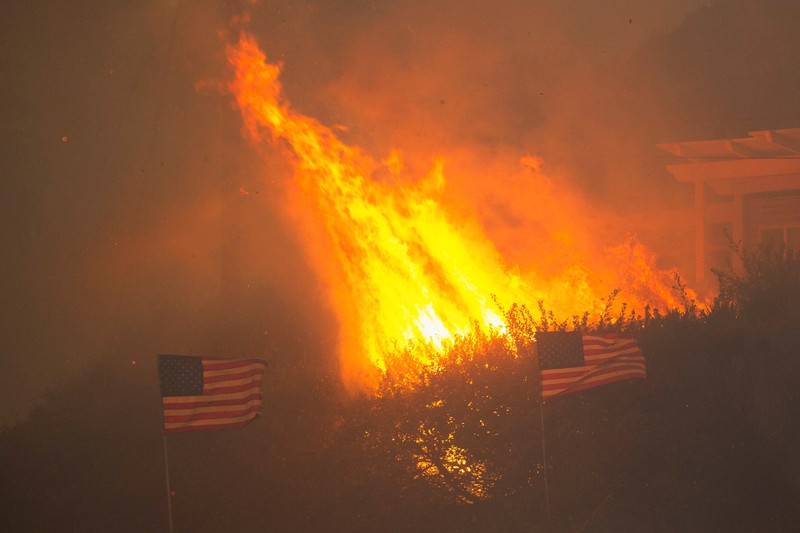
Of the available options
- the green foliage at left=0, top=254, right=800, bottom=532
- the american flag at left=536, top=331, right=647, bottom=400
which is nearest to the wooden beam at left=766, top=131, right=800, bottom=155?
the green foliage at left=0, top=254, right=800, bottom=532

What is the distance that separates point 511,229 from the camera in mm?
20859

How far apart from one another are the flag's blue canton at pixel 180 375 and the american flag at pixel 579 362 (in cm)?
419

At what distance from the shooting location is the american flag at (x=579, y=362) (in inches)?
A: 387

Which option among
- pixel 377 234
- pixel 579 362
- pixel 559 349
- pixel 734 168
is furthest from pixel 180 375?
pixel 734 168

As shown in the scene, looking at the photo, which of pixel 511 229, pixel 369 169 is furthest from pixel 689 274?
pixel 369 169

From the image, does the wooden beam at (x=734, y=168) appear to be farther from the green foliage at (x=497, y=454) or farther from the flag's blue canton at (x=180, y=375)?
the flag's blue canton at (x=180, y=375)

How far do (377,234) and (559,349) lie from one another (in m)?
6.19

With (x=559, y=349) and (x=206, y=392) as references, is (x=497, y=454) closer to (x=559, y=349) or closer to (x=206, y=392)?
(x=559, y=349)

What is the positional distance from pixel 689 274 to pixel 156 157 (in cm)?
1655

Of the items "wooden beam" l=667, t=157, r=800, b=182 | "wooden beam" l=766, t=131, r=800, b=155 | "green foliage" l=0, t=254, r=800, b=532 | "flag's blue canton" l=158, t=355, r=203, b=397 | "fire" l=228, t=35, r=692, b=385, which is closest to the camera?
"flag's blue canton" l=158, t=355, r=203, b=397

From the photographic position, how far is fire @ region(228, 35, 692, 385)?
15148 mm

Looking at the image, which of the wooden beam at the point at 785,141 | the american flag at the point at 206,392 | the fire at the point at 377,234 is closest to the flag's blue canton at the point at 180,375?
the american flag at the point at 206,392

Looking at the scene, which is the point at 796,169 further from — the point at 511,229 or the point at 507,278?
the point at 507,278

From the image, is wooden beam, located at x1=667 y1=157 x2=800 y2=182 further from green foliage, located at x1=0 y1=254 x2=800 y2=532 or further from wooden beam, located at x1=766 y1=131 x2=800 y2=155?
green foliage, located at x1=0 y1=254 x2=800 y2=532
